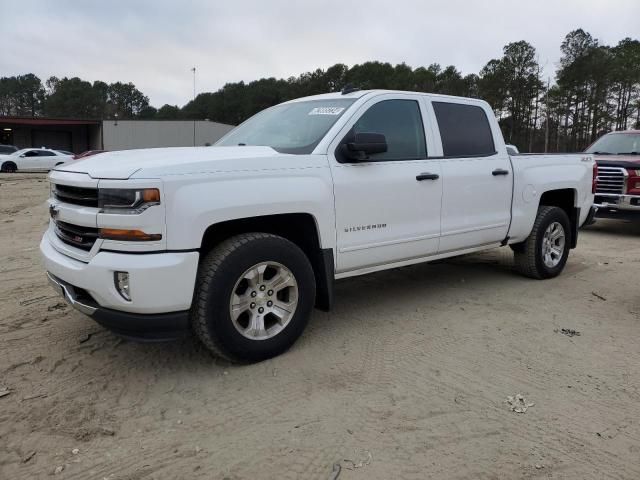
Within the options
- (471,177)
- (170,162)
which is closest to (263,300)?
(170,162)

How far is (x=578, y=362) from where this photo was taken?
3783 millimetres

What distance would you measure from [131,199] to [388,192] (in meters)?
2.04

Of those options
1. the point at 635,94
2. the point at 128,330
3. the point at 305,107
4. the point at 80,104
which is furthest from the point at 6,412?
the point at 80,104

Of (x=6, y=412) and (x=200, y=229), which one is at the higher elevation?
(x=200, y=229)

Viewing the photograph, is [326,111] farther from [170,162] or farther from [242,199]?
[170,162]

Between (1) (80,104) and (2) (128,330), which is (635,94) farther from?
(1) (80,104)

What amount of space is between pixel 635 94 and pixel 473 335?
59.3 m

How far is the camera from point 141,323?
10.2ft

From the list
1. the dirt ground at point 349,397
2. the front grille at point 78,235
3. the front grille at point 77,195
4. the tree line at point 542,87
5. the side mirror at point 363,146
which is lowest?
the dirt ground at point 349,397

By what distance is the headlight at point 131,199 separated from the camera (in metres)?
3.05

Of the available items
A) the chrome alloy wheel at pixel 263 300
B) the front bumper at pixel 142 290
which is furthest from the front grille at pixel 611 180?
→ the front bumper at pixel 142 290

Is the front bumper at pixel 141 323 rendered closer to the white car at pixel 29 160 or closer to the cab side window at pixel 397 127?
the cab side window at pixel 397 127

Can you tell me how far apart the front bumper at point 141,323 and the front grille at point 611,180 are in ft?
29.0

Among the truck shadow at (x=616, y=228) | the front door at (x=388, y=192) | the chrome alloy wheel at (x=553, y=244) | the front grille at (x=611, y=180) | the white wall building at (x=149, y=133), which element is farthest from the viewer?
the white wall building at (x=149, y=133)
